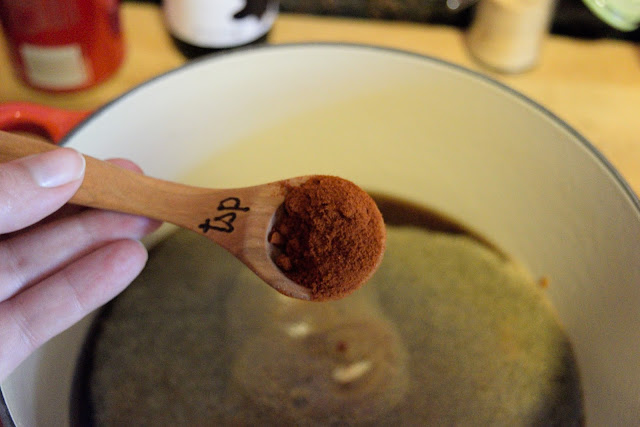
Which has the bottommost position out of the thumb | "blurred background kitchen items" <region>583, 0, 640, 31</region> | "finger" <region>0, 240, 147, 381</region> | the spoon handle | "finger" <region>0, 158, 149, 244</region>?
"finger" <region>0, 240, 147, 381</region>

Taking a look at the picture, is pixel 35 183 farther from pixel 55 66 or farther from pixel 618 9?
pixel 618 9

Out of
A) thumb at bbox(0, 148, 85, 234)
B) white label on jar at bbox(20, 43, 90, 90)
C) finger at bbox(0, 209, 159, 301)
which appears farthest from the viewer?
white label on jar at bbox(20, 43, 90, 90)

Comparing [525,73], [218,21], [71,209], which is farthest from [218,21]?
[525,73]

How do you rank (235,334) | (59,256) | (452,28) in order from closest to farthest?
(59,256) → (235,334) → (452,28)

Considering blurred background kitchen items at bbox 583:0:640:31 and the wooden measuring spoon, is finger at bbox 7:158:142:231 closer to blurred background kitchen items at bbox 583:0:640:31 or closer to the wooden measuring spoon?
the wooden measuring spoon

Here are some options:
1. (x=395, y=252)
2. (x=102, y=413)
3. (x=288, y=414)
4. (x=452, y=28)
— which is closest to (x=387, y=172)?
(x=395, y=252)

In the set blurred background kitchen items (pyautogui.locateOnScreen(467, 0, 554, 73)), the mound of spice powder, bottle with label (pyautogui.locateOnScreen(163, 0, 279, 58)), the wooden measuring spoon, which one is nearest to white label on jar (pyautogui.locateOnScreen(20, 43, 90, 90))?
bottle with label (pyautogui.locateOnScreen(163, 0, 279, 58))

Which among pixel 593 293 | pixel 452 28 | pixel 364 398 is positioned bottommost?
pixel 364 398

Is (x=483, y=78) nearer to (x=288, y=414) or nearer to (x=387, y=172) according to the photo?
(x=387, y=172)
